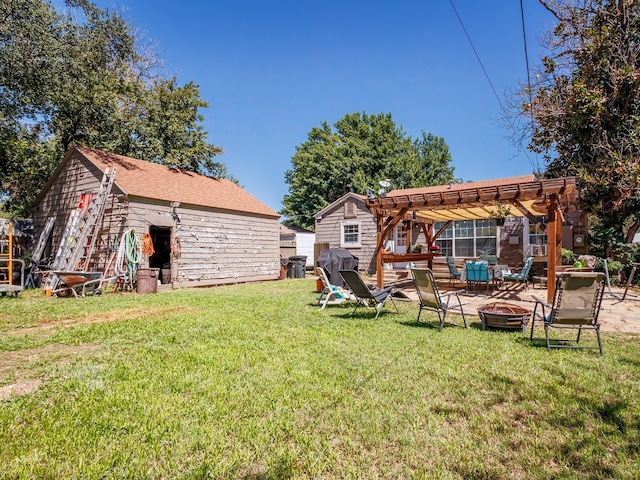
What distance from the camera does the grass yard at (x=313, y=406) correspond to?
223 centimetres

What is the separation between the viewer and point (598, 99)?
40.3 feet

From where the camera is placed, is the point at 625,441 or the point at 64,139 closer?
the point at 625,441

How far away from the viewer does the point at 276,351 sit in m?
4.51

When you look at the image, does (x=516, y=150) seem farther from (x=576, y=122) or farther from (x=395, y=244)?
(x=395, y=244)

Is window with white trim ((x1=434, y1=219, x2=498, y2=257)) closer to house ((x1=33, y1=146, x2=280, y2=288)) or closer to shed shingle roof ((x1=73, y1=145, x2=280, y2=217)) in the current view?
shed shingle roof ((x1=73, y1=145, x2=280, y2=217))

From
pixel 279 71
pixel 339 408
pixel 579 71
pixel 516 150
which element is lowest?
pixel 339 408

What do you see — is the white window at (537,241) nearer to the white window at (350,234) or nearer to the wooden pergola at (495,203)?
the wooden pergola at (495,203)

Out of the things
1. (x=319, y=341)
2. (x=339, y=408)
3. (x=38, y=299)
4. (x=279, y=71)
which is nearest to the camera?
(x=339, y=408)

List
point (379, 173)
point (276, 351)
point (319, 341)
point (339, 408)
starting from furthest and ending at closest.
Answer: point (379, 173) → point (319, 341) → point (276, 351) → point (339, 408)

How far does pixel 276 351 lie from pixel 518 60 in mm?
14126

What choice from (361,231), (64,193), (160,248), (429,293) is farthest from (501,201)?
(64,193)

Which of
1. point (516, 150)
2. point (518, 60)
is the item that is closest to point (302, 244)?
point (516, 150)

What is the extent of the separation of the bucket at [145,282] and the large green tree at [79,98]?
328 inches

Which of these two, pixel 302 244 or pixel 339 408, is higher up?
pixel 302 244
